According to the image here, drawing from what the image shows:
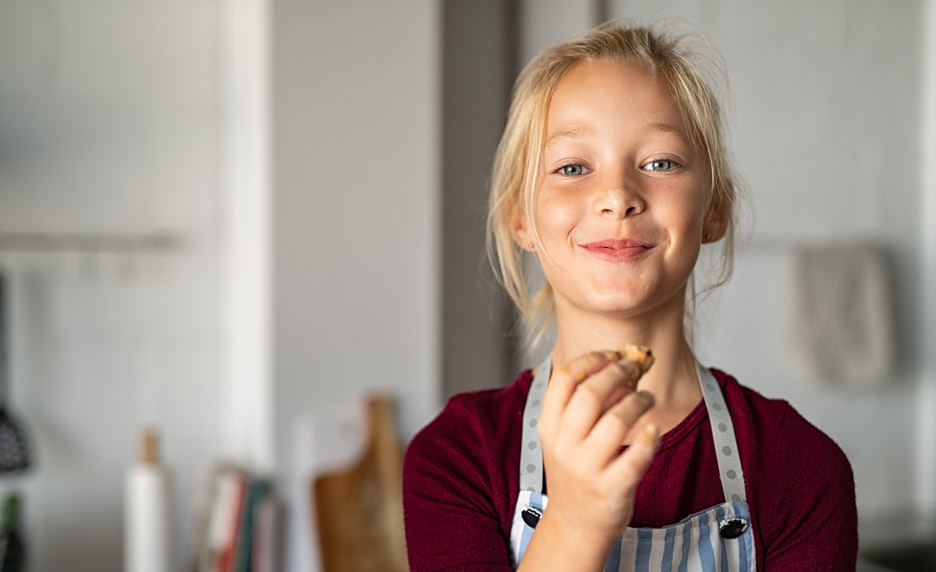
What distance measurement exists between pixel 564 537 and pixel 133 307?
1.71 meters

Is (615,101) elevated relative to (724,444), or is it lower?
elevated

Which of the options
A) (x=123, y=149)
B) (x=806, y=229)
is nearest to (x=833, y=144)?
(x=806, y=229)

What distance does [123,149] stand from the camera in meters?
1.92

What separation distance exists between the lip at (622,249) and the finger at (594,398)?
0.29 feet

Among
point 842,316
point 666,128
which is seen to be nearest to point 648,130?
point 666,128

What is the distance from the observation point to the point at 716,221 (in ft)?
1.94

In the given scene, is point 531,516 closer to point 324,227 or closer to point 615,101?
point 615,101

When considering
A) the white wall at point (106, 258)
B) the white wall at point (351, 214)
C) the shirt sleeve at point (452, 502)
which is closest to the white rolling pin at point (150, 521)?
the white wall at point (351, 214)

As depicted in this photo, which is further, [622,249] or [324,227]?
[324,227]

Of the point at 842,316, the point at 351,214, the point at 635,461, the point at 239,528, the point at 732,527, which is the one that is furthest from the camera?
the point at 351,214

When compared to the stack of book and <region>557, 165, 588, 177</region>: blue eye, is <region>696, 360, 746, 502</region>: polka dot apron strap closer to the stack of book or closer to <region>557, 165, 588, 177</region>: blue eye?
<region>557, 165, 588, 177</region>: blue eye

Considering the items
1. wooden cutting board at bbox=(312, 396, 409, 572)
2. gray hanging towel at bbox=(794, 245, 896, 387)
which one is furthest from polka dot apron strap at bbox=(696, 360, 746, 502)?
wooden cutting board at bbox=(312, 396, 409, 572)

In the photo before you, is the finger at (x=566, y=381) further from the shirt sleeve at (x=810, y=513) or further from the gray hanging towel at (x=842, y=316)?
the gray hanging towel at (x=842, y=316)

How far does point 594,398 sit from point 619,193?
14 centimetres
